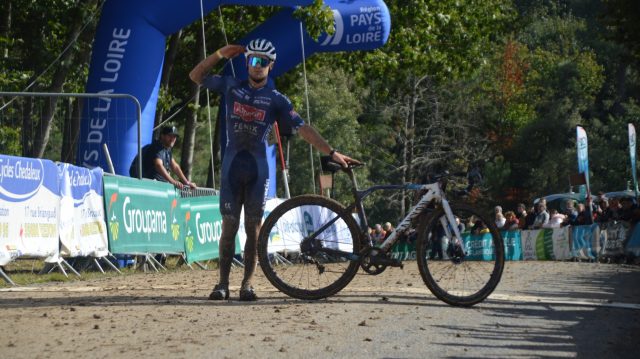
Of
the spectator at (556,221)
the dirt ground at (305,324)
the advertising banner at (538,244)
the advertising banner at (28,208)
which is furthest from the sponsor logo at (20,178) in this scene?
the spectator at (556,221)

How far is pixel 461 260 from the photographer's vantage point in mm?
10594

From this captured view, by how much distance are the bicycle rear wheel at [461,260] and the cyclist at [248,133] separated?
3.05 feet

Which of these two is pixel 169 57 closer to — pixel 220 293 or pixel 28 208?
pixel 28 208

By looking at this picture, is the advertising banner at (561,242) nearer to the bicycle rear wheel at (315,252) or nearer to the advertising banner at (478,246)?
the advertising banner at (478,246)

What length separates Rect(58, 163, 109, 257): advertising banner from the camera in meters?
14.9

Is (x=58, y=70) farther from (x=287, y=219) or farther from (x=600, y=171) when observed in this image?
(x=600, y=171)

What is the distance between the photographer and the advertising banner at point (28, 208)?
13508mm

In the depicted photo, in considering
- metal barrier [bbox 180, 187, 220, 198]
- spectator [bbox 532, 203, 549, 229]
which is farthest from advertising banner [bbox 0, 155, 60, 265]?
spectator [bbox 532, 203, 549, 229]

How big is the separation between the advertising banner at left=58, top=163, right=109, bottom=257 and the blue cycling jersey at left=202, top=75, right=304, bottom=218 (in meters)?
4.78

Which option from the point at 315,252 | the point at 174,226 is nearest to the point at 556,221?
the point at 174,226

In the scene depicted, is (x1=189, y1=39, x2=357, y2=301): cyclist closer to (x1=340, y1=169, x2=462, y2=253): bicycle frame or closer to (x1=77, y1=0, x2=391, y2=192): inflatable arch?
(x1=340, y1=169, x2=462, y2=253): bicycle frame

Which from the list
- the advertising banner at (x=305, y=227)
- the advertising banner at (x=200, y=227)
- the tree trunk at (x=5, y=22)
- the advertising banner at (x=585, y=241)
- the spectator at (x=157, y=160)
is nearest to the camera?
the advertising banner at (x=305, y=227)

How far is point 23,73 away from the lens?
84.8 feet

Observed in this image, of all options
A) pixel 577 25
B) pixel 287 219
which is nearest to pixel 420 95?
pixel 577 25
